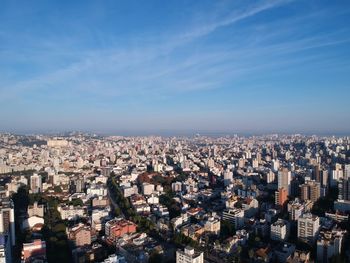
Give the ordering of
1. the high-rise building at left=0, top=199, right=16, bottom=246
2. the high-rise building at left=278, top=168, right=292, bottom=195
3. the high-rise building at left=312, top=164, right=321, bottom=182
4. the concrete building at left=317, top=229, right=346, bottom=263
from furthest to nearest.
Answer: the high-rise building at left=312, top=164, right=321, bottom=182 → the high-rise building at left=278, top=168, right=292, bottom=195 → the high-rise building at left=0, top=199, right=16, bottom=246 → the concrete building at left=317, top=229, right=346, bottom=263

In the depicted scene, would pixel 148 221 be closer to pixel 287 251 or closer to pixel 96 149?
pixel 287 251

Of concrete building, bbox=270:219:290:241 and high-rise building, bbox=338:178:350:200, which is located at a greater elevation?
high-rise building, bbox=338:178:350:200

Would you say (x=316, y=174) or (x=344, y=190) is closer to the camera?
(x=344, y=190)

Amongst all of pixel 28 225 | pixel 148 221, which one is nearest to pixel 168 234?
pixel 148 221

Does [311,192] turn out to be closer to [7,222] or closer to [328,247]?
[328,247]

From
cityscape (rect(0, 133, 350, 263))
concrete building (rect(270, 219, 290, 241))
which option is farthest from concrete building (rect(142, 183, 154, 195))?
concrete building (rect(270, 219, 290, 241))

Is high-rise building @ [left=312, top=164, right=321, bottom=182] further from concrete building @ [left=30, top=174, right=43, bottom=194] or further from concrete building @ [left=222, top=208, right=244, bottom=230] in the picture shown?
concrete building @ [left=30, top=174, right=43, bottom=194]

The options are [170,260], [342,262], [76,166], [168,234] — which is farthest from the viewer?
[76,166]

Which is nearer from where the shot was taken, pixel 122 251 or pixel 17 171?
pixel 122 251

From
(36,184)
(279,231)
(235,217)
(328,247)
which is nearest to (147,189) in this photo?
(36,184)
